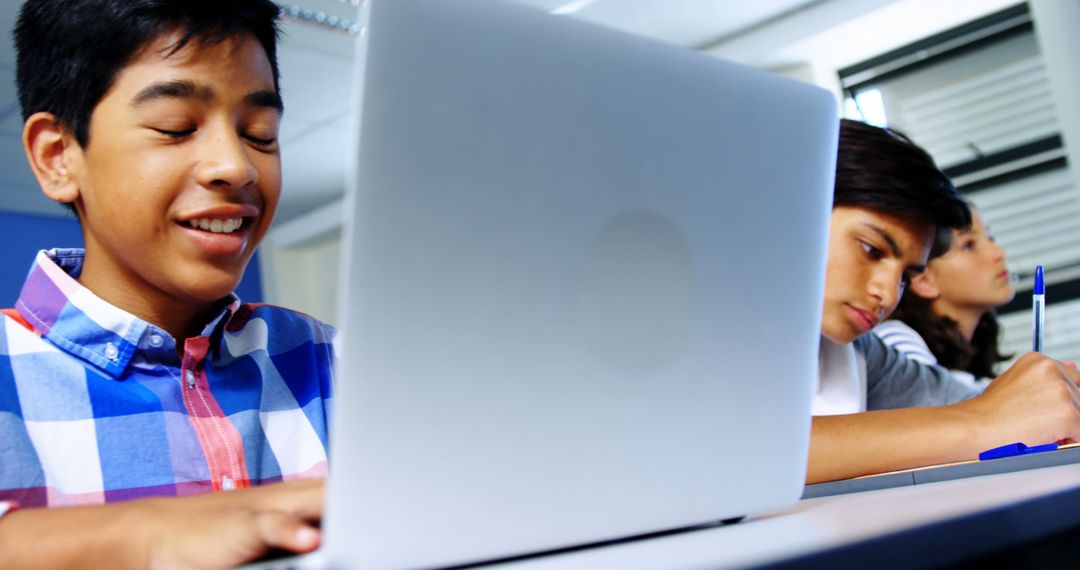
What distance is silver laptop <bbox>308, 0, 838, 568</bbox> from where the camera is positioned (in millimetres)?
390

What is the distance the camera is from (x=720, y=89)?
523 millimetres

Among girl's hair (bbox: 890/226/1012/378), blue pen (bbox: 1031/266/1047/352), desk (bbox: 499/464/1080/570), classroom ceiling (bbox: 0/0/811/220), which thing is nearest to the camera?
desk (bbox: 499/464/1080/570)

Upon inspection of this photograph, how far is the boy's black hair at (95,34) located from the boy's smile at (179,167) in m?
0.01

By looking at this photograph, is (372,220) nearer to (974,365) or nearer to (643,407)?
(643,407)

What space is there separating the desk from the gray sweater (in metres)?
1.20

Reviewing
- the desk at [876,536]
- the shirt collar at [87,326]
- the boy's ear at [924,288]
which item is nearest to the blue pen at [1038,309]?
the desk at [876,536]

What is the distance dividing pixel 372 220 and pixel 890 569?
258 millimetres

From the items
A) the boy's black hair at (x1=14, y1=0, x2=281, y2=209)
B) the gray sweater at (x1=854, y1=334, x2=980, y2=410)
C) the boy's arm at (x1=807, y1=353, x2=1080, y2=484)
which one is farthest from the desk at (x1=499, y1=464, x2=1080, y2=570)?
the gray sweater at (x1=854, y1=334, x2=980, y2=410)

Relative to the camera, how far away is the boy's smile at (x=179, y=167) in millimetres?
830

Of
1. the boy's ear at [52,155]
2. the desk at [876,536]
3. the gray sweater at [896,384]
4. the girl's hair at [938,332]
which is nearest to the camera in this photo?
the desk at [876,536]

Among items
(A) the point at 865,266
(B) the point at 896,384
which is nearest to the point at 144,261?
(A) the point at 865,266

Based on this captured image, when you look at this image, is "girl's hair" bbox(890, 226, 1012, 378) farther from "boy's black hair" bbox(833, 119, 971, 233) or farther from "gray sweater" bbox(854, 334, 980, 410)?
"boy's black hair" bbox(833, 119, 971, 233)

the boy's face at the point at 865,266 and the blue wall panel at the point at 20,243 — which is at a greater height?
the blue wall panel at the point at 20,243

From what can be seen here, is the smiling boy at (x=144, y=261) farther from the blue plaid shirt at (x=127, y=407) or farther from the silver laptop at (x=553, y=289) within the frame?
the silver laptop at (x=553, y=289)
